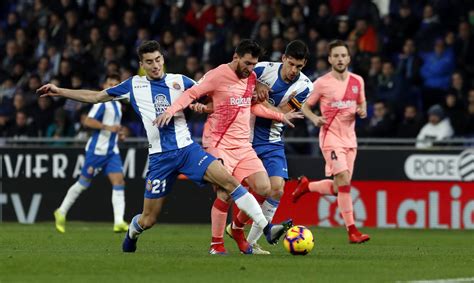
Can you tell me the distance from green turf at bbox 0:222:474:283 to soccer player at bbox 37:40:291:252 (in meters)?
0.53

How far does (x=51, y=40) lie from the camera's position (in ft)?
86.1

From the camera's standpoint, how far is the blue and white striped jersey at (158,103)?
41.0ft

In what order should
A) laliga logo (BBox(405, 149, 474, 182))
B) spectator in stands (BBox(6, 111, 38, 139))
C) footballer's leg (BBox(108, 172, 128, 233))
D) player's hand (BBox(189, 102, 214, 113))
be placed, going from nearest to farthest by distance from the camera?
1. player's hand (BBox(189, 102, 214, 113))
2. footballer's leg (BBox(108, 172, 128, 233))
3. laliga logo (BBox(405, 149, 474, 182))
4. spectator in stands (BBox(6, 111, 38, 139))

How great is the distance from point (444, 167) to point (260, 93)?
7.27m

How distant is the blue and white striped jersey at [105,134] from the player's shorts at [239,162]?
6.09m

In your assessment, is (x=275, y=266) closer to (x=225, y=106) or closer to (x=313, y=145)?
(x=225, y=106)

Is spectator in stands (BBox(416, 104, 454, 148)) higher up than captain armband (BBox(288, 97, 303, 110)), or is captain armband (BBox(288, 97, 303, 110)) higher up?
captain armband (BBox(288, 97, 303, 110))

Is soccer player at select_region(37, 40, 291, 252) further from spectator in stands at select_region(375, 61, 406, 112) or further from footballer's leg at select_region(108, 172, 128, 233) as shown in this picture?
spectator in stands at select_region(375, 61, 406, 112)

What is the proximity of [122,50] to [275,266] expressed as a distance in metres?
14.2

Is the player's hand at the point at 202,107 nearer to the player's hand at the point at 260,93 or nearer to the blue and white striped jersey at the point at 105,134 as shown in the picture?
the player's hand at the point at 260,93

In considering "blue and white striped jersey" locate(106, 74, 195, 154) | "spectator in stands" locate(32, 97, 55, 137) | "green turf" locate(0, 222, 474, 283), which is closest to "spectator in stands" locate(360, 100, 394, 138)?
"green turf" locate(0, 222, 474, 283)

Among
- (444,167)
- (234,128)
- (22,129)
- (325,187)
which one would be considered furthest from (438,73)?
(234,128)

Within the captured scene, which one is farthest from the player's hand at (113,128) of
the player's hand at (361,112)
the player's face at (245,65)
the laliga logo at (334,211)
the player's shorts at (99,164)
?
the player's face at (245,65)

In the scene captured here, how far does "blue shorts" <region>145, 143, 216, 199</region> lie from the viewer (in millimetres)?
12320
